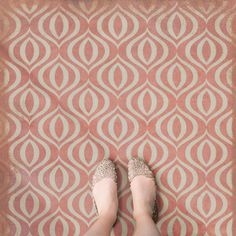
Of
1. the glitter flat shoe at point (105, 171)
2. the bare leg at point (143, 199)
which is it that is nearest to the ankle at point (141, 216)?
the bare leg at point (143, 199)

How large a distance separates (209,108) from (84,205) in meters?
0.58

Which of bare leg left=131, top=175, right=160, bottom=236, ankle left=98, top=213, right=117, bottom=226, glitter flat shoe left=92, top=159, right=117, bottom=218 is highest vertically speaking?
glitter flat shoe left=92, top=159, right=117, bottom=218

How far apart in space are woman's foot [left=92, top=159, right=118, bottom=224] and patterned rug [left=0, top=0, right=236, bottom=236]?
0.04 meters

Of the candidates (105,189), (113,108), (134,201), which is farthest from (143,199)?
(113,108)

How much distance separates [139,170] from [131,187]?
73 millimetres

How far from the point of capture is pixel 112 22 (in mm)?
1388

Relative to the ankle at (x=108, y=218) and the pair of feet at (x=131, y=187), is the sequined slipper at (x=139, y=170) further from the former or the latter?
the ankle at (x=108, y=218)

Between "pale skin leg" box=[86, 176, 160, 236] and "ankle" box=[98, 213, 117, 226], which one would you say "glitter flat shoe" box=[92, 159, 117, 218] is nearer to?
"pale skin leg" box=[86, 176, 160, 236]

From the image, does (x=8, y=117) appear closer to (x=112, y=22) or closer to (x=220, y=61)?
(x=112, y=22)

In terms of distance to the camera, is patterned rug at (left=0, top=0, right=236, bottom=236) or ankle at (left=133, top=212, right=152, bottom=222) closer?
ankle at (left=133, top=212, right=152, bottom=222)

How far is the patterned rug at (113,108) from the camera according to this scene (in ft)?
4.51

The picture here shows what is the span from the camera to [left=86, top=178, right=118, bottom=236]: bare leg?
1256 millimetres

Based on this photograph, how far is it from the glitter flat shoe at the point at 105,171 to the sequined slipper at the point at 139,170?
2.4 inches

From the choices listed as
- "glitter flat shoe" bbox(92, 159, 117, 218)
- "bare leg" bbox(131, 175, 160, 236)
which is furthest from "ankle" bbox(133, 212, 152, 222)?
"glitter flat shoe" bbox(92, 159, 117, 218)
